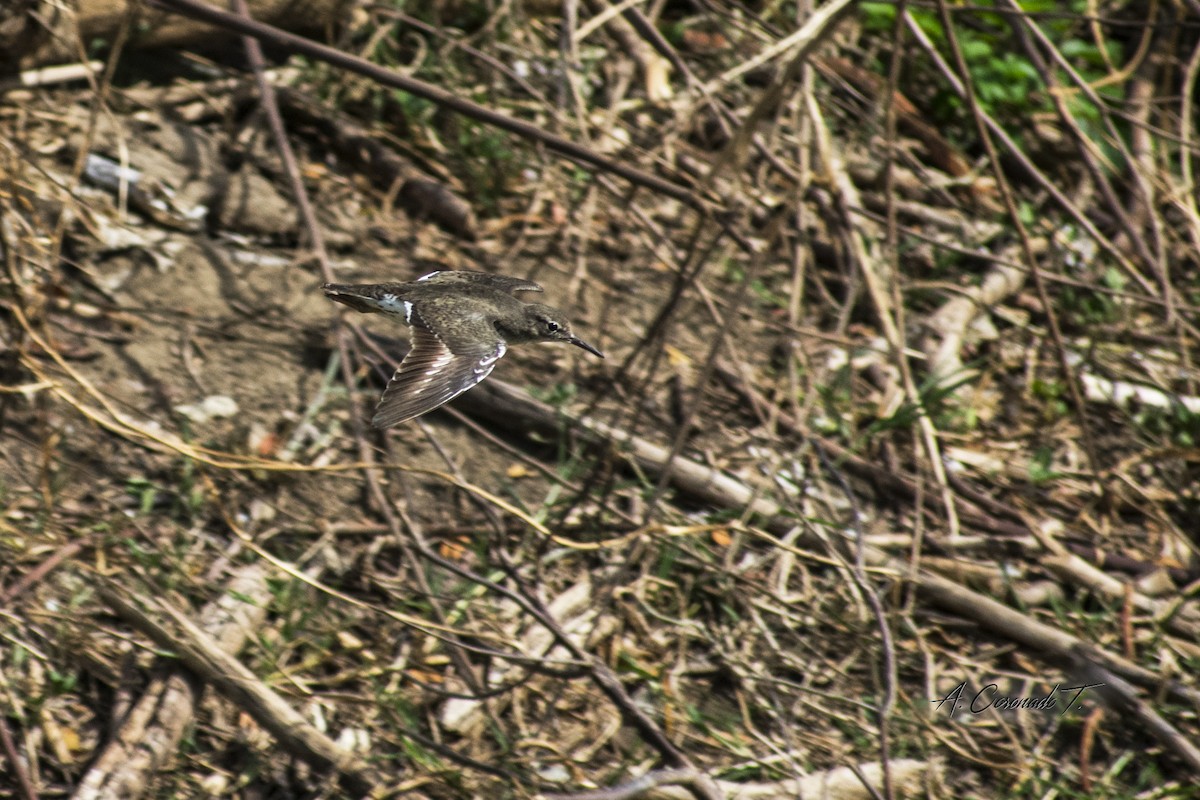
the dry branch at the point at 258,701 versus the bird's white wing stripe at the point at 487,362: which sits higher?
the bird's white wing stripe at the point at 487,362

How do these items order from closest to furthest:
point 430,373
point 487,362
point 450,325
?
point 430,373, point 487,362, point 450,325

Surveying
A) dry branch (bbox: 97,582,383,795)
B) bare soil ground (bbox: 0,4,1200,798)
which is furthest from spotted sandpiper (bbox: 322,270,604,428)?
dry branch (bbox: 97,582,383,795)

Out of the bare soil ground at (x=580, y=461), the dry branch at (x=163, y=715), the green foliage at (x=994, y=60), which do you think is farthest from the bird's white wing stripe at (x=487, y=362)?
the green foliage at (x=994, y=60)

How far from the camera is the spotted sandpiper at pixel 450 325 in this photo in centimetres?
302

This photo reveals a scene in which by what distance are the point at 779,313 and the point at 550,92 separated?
1400 mm

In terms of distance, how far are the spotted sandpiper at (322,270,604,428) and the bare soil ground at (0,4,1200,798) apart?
28cm

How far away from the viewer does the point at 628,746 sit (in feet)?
12.9

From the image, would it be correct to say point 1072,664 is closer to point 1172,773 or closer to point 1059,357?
point 1172,773

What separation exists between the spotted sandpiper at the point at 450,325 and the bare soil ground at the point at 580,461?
28 cm

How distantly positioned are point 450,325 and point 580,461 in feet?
3.72

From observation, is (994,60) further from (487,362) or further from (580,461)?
(487,362)

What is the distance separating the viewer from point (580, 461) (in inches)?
175

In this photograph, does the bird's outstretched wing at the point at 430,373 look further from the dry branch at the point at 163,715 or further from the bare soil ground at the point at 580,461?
the dry branch at the point at 163,715

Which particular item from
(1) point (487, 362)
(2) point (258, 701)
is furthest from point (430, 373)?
(2) point (258, 701)
